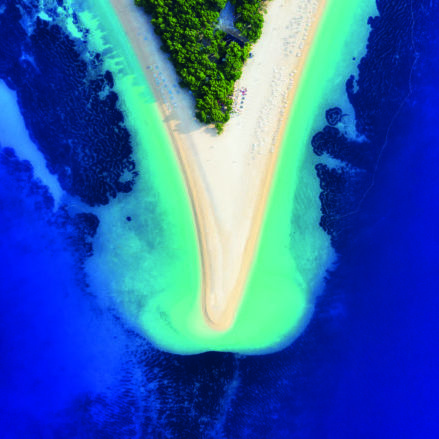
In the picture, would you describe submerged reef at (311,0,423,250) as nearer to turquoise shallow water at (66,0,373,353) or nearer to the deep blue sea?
the deep blue sea

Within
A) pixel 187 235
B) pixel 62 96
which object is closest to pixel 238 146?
pixel 187 235

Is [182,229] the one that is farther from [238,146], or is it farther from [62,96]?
[62,96]

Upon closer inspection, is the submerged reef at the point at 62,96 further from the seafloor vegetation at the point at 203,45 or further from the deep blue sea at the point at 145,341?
the seafloor vegetation at the point at 203,45

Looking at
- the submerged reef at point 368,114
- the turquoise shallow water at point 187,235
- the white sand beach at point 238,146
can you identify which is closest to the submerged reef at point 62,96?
the turquoise shallow water at point 187,235

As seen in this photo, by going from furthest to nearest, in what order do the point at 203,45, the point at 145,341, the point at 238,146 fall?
the point at 145,341, the point at 238,146, the point at 203,45

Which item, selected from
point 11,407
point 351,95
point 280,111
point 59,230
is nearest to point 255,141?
point 280,111

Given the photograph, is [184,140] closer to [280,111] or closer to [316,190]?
[280,111]
